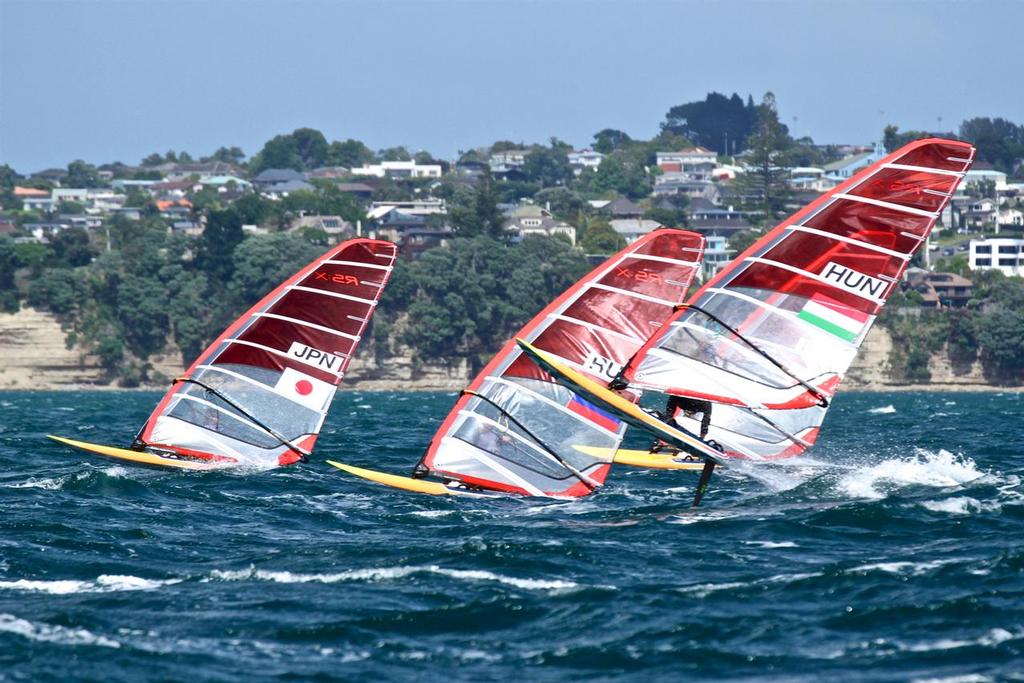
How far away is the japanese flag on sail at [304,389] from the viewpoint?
92.5 ft

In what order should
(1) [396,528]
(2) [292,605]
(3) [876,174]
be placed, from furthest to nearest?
(3) [876,174]
(1) [396,528]
(2) [292,605]

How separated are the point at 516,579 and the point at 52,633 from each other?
5.20 m

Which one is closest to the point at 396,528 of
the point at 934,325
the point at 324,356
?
the point at 324,356

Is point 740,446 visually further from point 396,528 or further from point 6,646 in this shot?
point 6,646

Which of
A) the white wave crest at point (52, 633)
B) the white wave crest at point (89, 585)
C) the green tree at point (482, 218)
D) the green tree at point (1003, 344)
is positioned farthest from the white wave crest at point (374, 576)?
the green tree at point (482, 218)

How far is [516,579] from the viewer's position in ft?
60.7

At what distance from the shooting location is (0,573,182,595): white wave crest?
18188 mm

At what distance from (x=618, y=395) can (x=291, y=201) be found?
11954 centimetres

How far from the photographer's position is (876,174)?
24.6m

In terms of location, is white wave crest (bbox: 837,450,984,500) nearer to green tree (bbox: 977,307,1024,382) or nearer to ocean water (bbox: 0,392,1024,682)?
ocean water (bbox: 0,392,1024,682)

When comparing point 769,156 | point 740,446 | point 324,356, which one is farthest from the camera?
point 769,156

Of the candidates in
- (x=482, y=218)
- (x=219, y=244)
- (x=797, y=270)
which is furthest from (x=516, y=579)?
(x=482, y=218)

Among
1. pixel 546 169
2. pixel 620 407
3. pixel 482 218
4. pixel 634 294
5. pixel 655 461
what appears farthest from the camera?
pixel 546 169

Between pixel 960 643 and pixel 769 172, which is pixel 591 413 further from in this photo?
pixel 769 172
